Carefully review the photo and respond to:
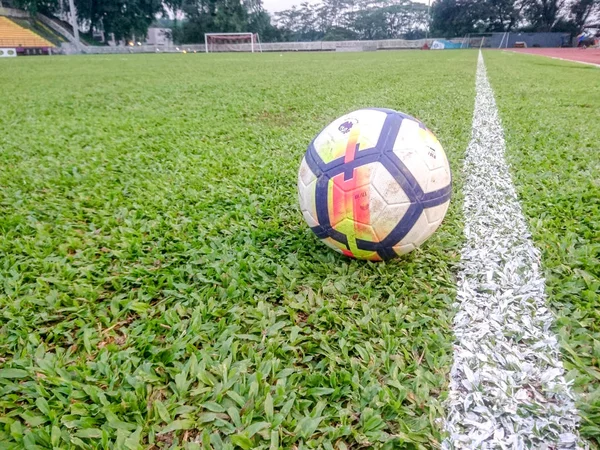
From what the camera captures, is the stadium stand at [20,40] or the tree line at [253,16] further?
the tree line at [253,16]

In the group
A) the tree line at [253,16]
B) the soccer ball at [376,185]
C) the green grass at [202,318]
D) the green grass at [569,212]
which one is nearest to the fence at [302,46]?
the tree line at [253,16]

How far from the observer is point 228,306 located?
5.44 feet

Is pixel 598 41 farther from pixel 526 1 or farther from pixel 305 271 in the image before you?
pixel 305 271

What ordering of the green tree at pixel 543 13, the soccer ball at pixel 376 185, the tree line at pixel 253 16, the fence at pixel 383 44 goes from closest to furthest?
the soccer ball at pixel 376 185 < the fence at pixel 383 44 < the tree line at pixel 253 16 < the green tree at pixel 543 13

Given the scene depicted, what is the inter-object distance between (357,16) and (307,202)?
89.6 m

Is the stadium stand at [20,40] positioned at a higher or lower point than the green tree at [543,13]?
lower

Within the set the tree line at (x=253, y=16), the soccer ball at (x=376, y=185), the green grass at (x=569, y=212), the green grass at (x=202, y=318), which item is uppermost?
the tree line at (x=253, y=16)

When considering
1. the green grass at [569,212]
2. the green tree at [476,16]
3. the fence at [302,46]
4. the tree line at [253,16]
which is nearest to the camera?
the green grass at [569,212]

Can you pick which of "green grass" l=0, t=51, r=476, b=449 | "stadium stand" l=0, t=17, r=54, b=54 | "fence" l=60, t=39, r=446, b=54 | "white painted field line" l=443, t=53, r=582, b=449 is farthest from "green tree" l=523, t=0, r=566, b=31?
"green grass" l=0, t=51, r=476, b=449

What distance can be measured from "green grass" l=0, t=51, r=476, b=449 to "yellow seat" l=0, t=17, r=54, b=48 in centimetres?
4000

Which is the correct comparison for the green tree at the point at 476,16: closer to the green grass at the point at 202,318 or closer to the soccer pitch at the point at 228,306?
the soccer pitch at the point at 228,306

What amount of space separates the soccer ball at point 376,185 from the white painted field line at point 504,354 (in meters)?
0.36

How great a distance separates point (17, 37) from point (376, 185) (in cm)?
4655

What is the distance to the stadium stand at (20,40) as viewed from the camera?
108 feet
